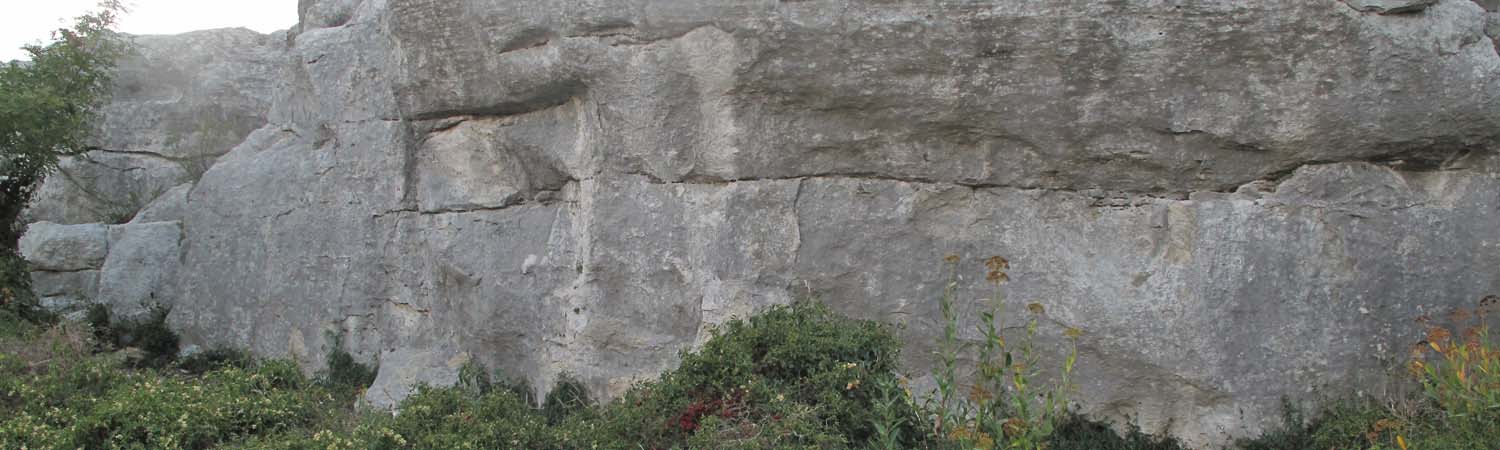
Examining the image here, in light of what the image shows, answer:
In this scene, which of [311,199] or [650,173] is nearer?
[650,173]

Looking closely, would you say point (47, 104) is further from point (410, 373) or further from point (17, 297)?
point (410, 373)

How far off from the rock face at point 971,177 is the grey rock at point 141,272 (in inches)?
111

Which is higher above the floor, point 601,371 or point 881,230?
point 881,230

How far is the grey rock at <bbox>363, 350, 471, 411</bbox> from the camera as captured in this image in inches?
314

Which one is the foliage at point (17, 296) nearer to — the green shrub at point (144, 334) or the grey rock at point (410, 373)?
the green shrub at point (144, 334)

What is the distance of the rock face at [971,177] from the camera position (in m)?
6.35

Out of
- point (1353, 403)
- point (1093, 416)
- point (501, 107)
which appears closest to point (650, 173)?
point (501, 107)

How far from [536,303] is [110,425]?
254 cm

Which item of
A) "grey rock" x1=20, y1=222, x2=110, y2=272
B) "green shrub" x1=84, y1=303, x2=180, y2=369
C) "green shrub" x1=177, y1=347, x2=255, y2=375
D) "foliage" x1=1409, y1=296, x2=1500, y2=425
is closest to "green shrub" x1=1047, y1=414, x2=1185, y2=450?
"foliage" x1=1409, y1=296, x2=1500, y2=425

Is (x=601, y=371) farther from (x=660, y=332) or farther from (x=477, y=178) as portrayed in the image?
(x=477, y=178)

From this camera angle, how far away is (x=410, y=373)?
8.12 metres

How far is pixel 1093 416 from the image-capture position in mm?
6711

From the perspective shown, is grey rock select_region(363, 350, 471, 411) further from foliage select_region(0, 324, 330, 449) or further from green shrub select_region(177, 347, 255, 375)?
green shrub select_region(177, 347, 255, 375)

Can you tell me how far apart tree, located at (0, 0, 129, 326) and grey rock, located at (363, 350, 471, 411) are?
2.93m
